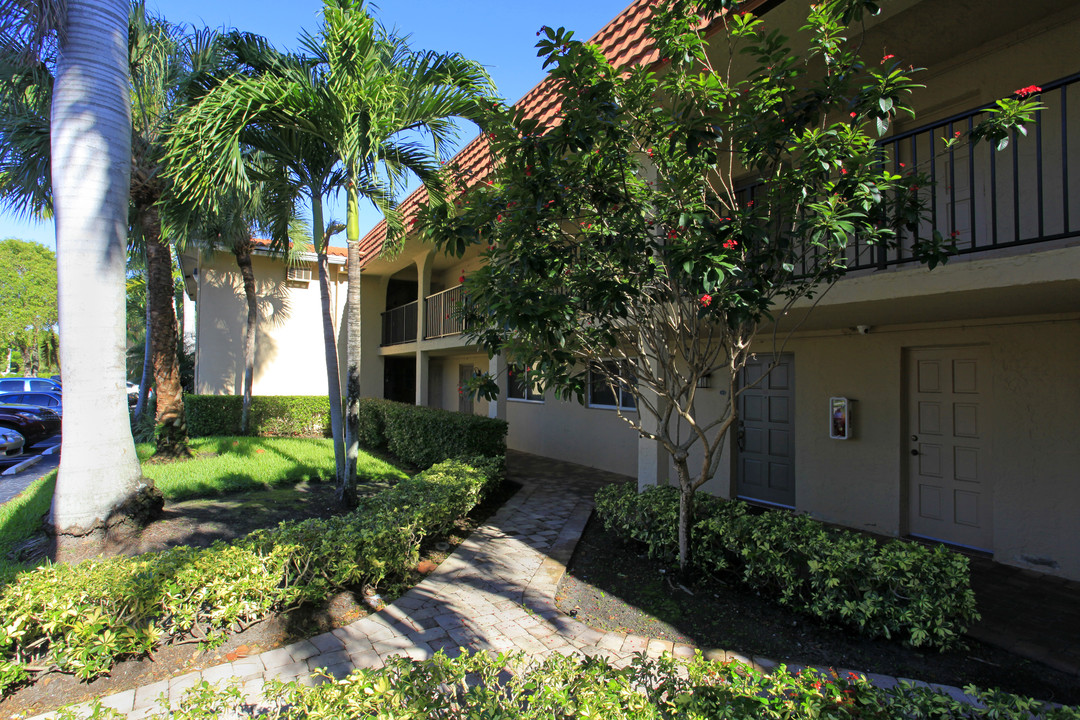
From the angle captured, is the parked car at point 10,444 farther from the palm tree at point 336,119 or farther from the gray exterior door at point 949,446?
the gray exterior door at point 949,446

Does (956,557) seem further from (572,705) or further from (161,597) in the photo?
(161,597)

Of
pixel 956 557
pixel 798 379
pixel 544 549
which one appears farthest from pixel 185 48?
pixel 956 557

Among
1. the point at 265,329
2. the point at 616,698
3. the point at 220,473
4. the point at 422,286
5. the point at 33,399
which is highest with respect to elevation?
the point at 422,286

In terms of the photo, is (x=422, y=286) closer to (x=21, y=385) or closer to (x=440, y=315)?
(x=440, y=315)

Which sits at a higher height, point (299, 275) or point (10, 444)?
point (299, 275)

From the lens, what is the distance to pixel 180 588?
3.64m

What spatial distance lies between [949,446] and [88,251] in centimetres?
848

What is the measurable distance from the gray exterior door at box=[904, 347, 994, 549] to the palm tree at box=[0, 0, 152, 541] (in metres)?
8.03

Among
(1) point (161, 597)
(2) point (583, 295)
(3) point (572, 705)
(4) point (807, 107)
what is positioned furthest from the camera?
(2) point (583, 295)

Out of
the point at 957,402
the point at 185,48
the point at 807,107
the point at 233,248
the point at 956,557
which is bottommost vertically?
the point at 956,557

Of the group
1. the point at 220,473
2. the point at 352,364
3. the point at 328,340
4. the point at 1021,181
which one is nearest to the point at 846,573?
the point at 1021,181

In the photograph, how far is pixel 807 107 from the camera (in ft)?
12.5

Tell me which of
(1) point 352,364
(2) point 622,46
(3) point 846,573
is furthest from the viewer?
(1) point 352,364

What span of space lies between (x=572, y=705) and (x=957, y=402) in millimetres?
5501
